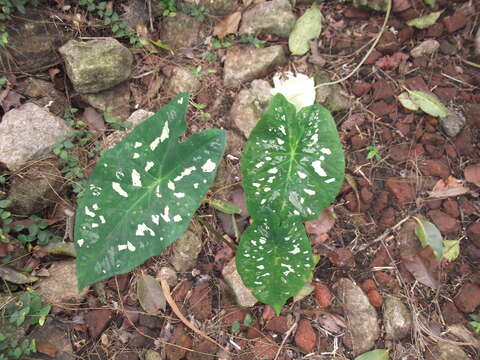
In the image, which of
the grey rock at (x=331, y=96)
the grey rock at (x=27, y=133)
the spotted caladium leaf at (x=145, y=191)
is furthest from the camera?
the grey rock at (x=331, y=96)

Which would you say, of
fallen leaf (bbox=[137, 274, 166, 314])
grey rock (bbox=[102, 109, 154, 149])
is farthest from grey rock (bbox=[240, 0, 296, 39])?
fallen leaf (bbox=[137, 274, 166, 314])

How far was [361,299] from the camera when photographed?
61.3 inches

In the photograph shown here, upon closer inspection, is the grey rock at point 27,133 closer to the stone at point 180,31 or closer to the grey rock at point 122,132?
the grey rock at point 122,132

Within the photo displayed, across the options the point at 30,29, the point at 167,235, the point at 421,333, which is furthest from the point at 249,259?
the point at 30,29

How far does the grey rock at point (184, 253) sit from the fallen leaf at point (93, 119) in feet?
1.99

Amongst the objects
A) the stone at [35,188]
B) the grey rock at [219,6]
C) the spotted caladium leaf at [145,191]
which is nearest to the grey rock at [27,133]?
the stone at [35,188]

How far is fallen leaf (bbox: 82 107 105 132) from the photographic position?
1737mm

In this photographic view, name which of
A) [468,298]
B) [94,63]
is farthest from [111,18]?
[468,298]

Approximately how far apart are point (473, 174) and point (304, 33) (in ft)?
3.19

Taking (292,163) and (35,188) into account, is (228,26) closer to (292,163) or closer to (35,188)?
(292,163)

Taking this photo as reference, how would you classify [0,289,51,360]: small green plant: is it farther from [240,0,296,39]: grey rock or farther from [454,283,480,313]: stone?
[454,283,480,313]: stone

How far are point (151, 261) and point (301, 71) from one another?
108 centimetres

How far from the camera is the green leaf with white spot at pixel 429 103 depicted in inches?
68.9

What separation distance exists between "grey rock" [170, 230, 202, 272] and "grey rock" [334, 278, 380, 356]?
1.90 ft
